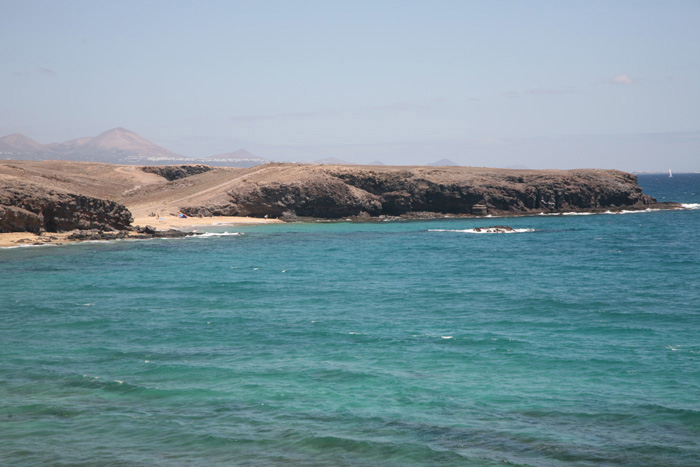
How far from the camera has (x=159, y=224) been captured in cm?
5731

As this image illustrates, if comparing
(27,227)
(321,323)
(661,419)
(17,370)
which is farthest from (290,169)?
(661,419)

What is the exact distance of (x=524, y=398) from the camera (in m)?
13.9

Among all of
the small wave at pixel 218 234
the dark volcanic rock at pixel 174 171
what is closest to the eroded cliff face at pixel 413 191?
the small wave at pixel 218 234

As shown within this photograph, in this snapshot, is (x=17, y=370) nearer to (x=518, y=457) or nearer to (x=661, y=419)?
(x=518, y=457)

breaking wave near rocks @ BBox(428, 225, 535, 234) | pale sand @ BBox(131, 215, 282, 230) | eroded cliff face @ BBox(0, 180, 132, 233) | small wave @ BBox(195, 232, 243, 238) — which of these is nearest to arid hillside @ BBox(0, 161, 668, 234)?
pale sand @ BBox(131, 215, 282, 230)

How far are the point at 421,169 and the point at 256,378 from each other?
67.1 metres

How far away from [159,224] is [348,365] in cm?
4467

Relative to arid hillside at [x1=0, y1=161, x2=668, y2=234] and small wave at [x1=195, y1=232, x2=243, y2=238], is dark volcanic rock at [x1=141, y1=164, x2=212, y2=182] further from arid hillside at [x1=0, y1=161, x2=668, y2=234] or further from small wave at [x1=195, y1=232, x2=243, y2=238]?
small wave at [x1=195, y1=232, x2=243, y2=238]

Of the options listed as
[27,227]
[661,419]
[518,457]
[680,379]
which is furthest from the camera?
[27,227]

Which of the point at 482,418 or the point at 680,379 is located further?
the point at 680,379

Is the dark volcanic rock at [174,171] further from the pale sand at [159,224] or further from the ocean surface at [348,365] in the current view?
the ocean surface at [348,365]

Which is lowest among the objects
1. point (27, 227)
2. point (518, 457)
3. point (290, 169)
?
point (518, 457)

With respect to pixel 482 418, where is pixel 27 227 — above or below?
above

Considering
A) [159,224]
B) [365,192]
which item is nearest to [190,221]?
[159,224]
